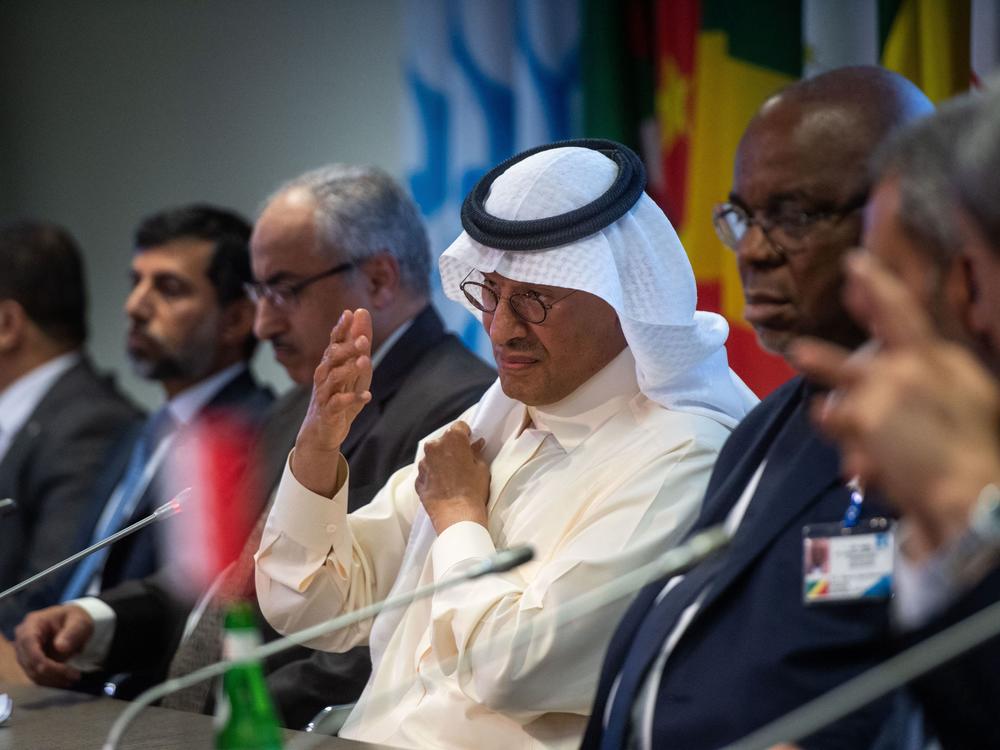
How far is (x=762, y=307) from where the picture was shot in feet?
6.95

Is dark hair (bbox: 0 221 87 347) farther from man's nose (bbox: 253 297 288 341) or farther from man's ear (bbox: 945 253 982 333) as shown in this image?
man's ear (bbox: 945 253 982 333)

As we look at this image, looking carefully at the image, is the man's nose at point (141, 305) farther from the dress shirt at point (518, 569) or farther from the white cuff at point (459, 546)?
the white cuff at point (459, 546)

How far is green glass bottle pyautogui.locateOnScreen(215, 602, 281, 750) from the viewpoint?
151 centimetres

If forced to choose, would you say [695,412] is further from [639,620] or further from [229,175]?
[229,175]

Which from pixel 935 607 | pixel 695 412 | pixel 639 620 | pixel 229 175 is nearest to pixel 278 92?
pixel 229 175

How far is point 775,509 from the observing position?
6.44 ft

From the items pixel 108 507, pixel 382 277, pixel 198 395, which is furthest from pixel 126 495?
pixel 382 277

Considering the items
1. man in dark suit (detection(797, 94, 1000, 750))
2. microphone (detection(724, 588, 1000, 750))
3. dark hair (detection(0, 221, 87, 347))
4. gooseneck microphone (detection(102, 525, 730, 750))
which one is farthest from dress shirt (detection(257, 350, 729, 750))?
dark hair (detection(0, 221, 87, 347))

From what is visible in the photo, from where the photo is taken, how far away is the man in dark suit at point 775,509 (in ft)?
6.06

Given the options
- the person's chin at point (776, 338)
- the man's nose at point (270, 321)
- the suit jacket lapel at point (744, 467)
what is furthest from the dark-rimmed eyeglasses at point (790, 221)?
the man's nose at point (270, 321)

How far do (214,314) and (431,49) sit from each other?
47.2 inches

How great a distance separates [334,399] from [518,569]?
465mm

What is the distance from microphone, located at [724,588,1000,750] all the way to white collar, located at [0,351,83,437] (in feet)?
11.8

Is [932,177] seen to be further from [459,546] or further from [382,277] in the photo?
[382,277]
